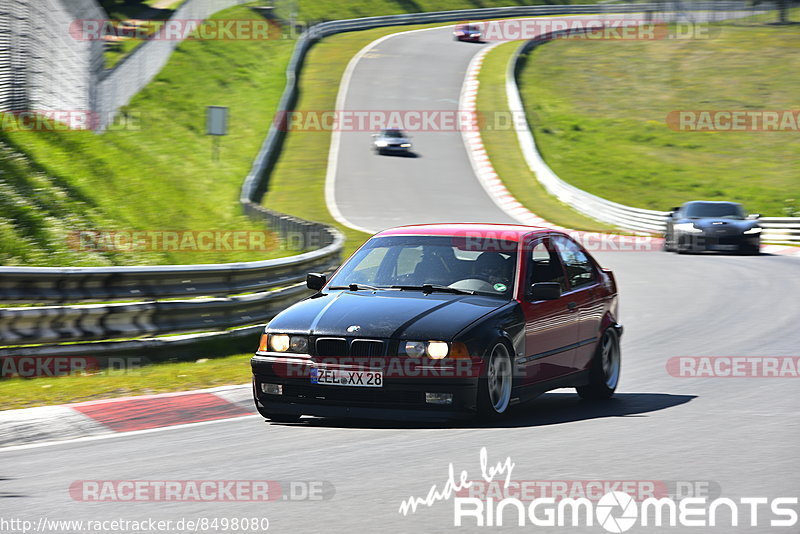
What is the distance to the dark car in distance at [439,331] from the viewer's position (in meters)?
7.68

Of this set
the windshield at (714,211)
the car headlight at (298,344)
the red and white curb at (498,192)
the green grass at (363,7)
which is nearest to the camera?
the car headlight at (298,344)

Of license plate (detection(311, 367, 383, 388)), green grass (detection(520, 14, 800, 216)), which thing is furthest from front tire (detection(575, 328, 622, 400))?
green grass (detection(520, 14, 800, 216))

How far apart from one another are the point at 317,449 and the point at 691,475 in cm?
223

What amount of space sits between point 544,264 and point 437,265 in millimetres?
944

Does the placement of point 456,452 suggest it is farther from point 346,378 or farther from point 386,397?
point 346,378

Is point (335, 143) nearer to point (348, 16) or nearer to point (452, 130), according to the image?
point (452, 130)

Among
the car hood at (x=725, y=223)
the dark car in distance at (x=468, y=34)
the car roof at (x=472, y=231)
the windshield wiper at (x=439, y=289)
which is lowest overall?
the car hood at (x=725, y=223)

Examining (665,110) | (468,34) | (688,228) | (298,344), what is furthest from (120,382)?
(468,34)

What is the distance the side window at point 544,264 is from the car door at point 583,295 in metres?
0.10

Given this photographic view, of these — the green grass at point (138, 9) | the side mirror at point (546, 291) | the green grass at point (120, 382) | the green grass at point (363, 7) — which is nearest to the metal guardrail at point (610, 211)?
the green grass at point (120, 382)

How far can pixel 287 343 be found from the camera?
315 inches

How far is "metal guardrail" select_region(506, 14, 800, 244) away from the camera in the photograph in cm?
3294

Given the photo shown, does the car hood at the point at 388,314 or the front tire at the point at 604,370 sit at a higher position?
the car hood at the point at 388,314

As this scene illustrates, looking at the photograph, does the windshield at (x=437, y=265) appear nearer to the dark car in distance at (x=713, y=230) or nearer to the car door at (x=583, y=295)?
the car door at (x=583, y=295)
